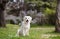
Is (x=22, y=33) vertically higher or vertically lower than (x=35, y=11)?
higher

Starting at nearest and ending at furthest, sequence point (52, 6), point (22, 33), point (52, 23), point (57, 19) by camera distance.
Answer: point (22, 33), point (57, 19), point (52, 23), point (52, 6)

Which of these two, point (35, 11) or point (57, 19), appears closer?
point (57, 19)

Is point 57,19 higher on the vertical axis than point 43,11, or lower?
higher

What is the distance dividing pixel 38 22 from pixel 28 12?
10.8 feet

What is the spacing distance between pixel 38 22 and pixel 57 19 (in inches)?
387

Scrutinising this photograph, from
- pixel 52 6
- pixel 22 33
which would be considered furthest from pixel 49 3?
pixel 22 33

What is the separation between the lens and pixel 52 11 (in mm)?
26250

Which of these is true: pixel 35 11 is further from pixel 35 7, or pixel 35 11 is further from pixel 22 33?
pixel 22 33

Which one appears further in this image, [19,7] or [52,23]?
[19,7]

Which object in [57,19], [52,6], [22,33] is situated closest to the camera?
[22,33]

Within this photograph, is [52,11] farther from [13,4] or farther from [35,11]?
[13,4]

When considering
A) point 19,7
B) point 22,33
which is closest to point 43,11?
point 19,7

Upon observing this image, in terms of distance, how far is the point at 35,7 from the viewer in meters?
29.1

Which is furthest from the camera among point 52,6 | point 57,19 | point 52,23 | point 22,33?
point 52,6
